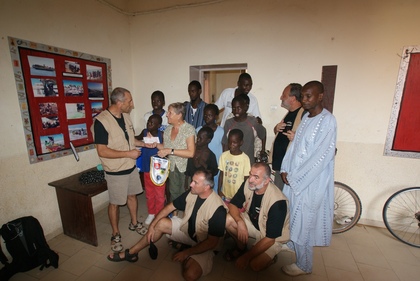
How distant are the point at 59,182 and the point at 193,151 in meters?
1.79

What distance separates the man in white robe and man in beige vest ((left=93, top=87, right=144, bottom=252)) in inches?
67.1

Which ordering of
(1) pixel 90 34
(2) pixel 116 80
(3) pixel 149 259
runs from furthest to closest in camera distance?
(2) pixel 116 80 → (1) pixel 90 34 → (3) pixel 149 259

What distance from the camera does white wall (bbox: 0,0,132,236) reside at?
219 cm

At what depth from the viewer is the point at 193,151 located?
2.44 meters

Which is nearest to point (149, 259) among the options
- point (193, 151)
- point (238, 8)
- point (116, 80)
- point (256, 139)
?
point (193, 151)

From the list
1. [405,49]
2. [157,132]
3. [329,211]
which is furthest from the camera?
[157,132]

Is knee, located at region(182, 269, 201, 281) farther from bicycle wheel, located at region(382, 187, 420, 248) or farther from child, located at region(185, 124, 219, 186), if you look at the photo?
bicycle wheel, located at region(382, 187, 420, 248)

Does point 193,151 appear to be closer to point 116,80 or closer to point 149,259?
point 149,259

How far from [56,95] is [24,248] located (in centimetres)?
172

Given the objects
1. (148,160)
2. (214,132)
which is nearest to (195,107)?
(214,132)

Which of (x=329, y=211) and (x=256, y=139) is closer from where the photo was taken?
(x=329, y=211)

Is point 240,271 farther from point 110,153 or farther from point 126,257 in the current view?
point 110,153

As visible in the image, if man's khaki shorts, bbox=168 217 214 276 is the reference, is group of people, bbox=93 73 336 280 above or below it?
above

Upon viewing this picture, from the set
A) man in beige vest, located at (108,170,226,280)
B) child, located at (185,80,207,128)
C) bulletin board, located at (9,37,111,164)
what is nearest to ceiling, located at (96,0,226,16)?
bulletin board, located at (9,37,111,164)
